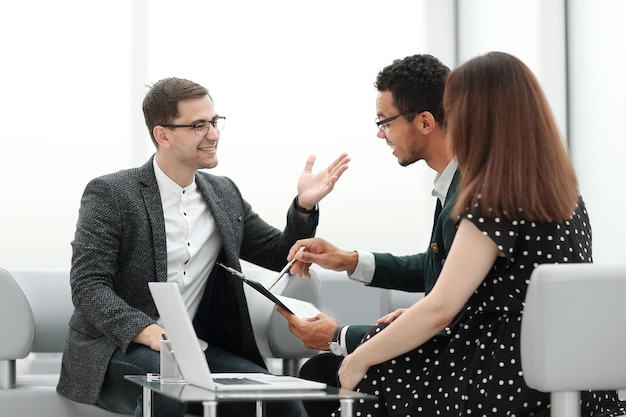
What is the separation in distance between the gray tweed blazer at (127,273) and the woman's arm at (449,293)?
0.94m

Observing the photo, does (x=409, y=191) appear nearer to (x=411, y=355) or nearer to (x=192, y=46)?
(x=192, y=46)

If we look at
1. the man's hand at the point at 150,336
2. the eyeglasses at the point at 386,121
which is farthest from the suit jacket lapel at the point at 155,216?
the eyeglasses at the point at 386,121

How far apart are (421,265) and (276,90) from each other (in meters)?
2.88

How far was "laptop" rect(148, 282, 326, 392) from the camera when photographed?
1.79 m

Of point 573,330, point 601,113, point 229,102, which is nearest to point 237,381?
point 573,330

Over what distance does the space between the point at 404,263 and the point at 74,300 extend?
3.13 ft

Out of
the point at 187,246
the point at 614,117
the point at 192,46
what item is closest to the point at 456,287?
the point at 187,246

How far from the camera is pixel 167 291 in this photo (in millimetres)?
1864

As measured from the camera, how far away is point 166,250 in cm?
284

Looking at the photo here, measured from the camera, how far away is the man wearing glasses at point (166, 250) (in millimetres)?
2678

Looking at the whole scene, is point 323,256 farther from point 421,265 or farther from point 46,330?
point 46,330

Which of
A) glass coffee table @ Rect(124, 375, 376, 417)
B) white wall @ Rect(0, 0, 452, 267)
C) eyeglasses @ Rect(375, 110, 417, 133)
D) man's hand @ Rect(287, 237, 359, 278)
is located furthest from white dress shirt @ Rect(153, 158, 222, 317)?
white wall @ Rect(0, 0, 452, 267)

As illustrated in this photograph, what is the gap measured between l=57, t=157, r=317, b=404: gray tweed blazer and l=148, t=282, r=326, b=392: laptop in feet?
2.33

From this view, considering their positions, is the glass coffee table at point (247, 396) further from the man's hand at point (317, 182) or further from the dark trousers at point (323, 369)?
the man's hand at point (317, 182)
